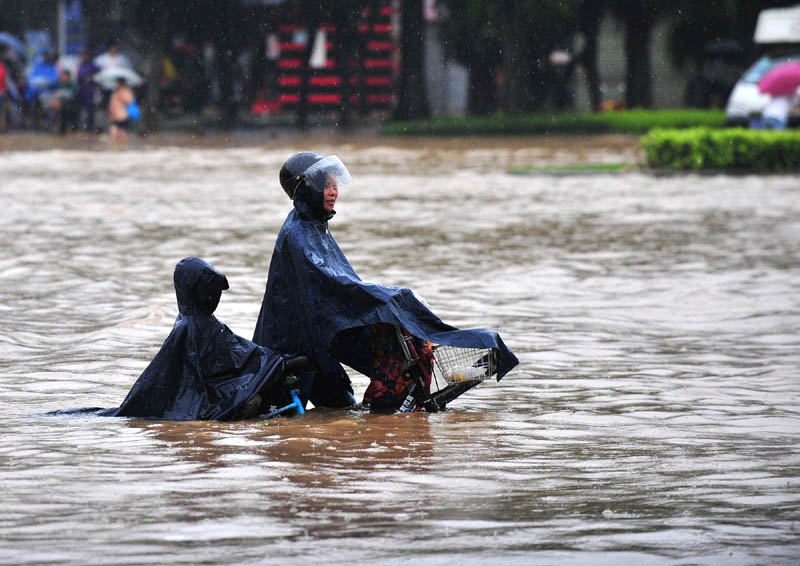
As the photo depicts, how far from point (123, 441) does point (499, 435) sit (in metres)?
1.74

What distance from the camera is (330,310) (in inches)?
297

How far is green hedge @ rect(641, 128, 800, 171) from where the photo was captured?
25.4 meters

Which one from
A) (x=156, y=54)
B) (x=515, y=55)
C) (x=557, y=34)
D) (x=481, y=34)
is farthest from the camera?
(x=557, y=34)

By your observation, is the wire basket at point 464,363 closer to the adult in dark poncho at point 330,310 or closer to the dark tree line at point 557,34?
the adult in dark poncho at point 330,310

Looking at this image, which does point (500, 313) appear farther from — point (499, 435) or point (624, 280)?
point (499, 435)

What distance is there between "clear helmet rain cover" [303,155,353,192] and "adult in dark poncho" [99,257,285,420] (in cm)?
64

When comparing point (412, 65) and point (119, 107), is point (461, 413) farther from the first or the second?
point (412, 65)

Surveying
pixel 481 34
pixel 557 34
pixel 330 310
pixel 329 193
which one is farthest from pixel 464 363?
pixel 557 34

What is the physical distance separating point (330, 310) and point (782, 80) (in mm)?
22632

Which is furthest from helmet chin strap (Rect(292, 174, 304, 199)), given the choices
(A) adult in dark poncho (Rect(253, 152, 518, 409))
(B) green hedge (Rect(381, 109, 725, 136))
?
(B) green hedge (Rect(381, 109, 725, 136))

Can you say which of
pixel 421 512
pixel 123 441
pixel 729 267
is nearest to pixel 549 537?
pixel 421 512

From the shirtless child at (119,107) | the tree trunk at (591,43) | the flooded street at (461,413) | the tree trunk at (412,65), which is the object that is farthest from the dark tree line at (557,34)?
the flooded street at (461,413)

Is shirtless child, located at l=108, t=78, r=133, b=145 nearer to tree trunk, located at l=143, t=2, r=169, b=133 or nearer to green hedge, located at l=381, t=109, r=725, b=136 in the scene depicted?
tree trunk, located at l=143, t=2, r=169, b=133

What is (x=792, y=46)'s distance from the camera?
110 feet
